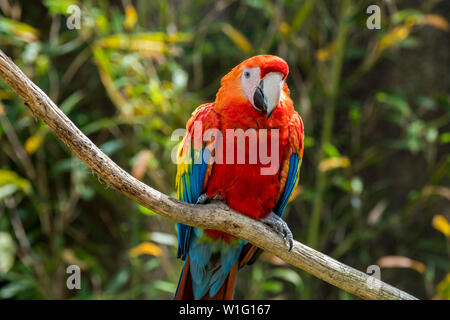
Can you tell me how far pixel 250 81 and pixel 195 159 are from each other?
0.83 feet

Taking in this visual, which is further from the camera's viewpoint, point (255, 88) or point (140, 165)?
point (140, 165)

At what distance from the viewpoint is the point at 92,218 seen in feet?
8.45

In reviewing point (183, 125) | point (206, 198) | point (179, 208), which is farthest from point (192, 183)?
point (183, 125)

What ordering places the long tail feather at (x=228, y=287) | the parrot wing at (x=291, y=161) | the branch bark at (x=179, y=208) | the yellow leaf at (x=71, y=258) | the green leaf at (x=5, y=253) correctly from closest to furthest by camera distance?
the branch bark at (x=179, y=208)
the parrot wing at (x=291, y=161)
the long tail feather at (x=228, y=287)
the green leaf at (x=5, y=253)
the yellow leaf at (x=71, y=258)

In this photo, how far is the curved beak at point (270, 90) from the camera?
1231mm

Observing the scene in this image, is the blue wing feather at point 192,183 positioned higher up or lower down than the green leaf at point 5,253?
higher up

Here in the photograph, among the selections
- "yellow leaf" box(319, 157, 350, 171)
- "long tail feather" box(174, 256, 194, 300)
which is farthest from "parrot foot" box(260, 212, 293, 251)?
"yellow leaf" box(319, 157, 350, 171)

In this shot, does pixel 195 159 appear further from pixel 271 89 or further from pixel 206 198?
pixel 271 89

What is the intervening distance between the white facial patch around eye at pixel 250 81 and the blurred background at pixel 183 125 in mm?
625

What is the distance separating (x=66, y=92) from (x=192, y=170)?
1429 millimetres

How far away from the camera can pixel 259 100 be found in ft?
4.10

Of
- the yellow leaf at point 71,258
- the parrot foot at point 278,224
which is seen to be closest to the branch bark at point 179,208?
the parrot foot at point 278,224

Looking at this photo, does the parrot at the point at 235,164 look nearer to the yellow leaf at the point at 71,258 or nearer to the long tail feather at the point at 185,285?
the long tail feather at the point at 185,285

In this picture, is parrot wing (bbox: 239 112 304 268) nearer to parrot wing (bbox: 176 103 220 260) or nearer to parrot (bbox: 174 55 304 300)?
parrot (bbox: 174 55 304 300)
